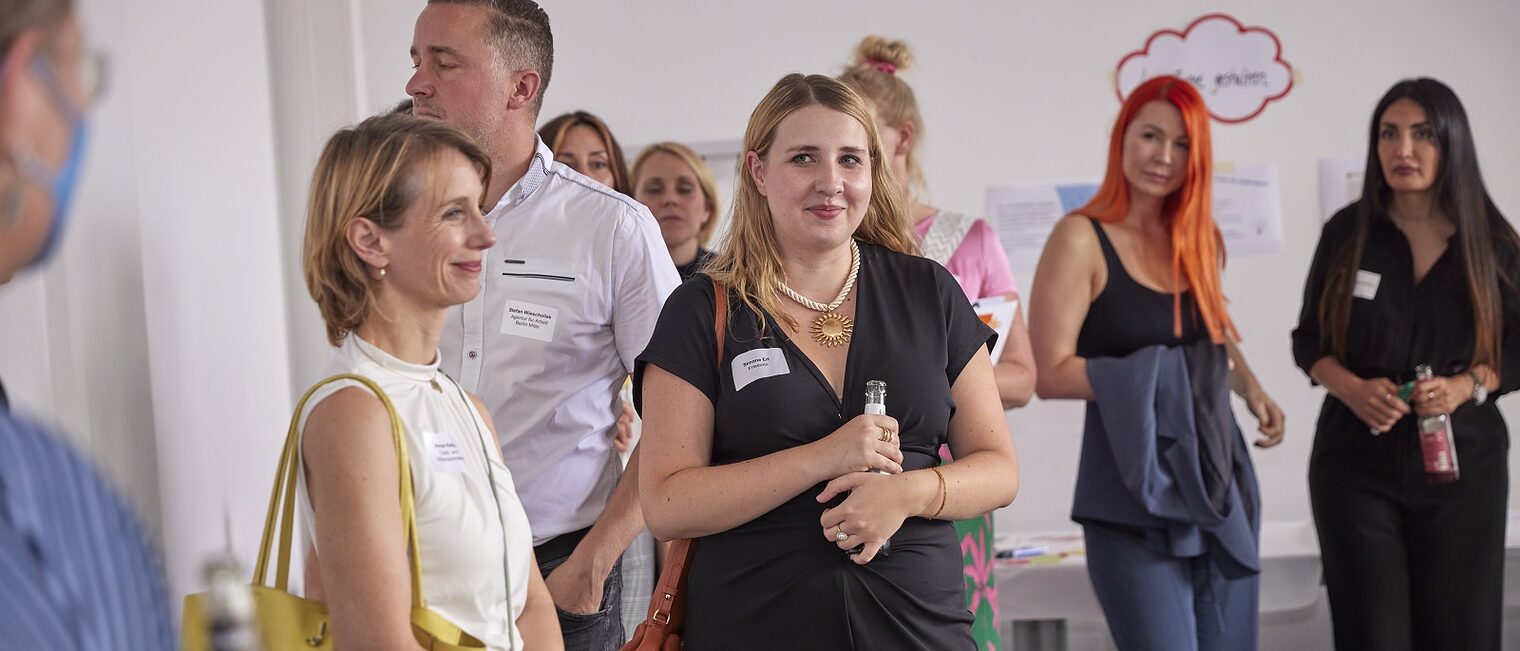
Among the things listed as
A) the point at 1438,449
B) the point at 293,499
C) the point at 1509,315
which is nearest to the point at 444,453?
the point at 293,499

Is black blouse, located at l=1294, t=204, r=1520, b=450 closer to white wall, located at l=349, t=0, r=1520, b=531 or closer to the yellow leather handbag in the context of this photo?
white wall, located at l=349, t=0, r=1520, b=531

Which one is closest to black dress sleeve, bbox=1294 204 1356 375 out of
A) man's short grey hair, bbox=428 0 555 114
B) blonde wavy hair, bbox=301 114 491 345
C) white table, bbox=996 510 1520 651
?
white table, bbox=996 510 1520 651

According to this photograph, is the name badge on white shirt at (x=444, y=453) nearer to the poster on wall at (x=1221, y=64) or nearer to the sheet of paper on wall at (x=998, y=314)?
the sheet of paper on wall at (x=998, y=314)

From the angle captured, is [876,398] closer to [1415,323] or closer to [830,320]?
[830,320]

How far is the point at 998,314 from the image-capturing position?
2.92m

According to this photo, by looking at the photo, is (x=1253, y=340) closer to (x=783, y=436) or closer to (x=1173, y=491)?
(x=1173, y=491)

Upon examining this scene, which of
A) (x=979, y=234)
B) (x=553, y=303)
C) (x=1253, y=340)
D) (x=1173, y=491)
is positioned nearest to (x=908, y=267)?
(x=553, y=303)

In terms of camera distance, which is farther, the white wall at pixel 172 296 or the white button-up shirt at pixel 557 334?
the white button-up shirt at pixel 557 334

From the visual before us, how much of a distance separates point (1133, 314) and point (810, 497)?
4.75ft

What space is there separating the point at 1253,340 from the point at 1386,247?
1647 mm

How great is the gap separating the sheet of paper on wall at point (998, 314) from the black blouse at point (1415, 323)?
3.35 ft

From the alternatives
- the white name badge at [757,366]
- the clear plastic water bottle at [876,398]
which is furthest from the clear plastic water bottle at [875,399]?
the white name badge at [757,366]

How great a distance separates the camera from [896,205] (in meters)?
2.19

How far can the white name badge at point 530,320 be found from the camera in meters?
2.18
